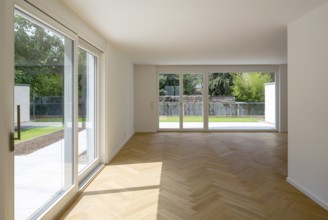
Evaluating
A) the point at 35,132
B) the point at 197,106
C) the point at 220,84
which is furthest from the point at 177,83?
the point at 35,132

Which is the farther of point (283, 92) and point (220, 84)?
point (220, 84)

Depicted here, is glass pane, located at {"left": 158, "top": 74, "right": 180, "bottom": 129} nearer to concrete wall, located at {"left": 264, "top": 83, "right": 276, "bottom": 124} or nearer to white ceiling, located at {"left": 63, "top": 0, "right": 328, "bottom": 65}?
white ceiling, located at {"left": 63, "top": 0, "right": 328, "bottom": 65}

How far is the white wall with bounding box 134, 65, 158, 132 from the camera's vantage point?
7.98 meters

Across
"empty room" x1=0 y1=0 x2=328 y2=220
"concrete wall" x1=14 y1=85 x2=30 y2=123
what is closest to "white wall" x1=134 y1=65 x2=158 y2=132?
"empty room" x1=0 y1=0 x2=328 y2=220

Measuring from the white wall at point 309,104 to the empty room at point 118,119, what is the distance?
15 mm

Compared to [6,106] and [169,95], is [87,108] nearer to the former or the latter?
[6,106]

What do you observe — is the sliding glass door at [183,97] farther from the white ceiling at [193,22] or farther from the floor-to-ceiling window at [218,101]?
the white ceiling at [193,22]

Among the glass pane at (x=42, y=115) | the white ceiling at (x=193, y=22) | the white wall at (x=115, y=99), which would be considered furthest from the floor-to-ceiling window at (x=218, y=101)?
the glass pane at (x=42, y=115)

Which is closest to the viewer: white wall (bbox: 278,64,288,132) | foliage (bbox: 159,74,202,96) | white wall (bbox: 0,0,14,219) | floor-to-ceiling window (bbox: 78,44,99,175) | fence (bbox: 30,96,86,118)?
→ white wall (bbox: 0,0,14,219)

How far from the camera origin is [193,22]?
328cm

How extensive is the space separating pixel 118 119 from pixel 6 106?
373 centimetres

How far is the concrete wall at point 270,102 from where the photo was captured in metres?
8.27

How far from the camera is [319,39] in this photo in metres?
2.64

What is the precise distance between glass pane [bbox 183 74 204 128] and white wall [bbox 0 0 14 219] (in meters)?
6.73
